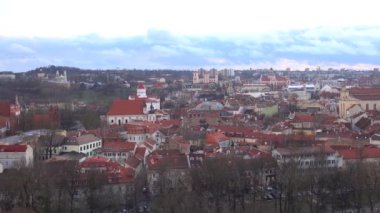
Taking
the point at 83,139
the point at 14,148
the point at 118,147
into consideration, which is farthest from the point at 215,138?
the point at 14,148

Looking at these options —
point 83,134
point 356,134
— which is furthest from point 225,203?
point 356,134

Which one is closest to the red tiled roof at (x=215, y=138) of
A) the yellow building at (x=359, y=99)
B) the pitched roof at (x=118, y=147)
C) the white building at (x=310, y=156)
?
the pitched roof at (x=118, y=147)

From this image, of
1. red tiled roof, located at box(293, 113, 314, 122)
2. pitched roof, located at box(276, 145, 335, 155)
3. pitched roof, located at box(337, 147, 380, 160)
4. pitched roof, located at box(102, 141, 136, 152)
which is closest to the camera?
pitched roof, located at box(276, 145, 335, 155)

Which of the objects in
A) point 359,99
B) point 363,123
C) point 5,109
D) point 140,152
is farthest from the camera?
point 359,99

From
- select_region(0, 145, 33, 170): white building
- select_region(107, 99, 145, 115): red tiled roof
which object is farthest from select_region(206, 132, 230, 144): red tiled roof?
select_region(107, 99, 145, 115): red tiled roof

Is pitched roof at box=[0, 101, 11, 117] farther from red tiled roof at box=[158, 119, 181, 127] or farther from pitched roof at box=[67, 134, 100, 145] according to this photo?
red tiled roof at box=[158, 119, 181, 127]

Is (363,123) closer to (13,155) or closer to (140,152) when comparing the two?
(140,152)

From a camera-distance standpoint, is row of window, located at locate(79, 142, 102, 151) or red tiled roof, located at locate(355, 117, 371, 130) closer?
row of window, located at locate(79, 142, 102, 151)
